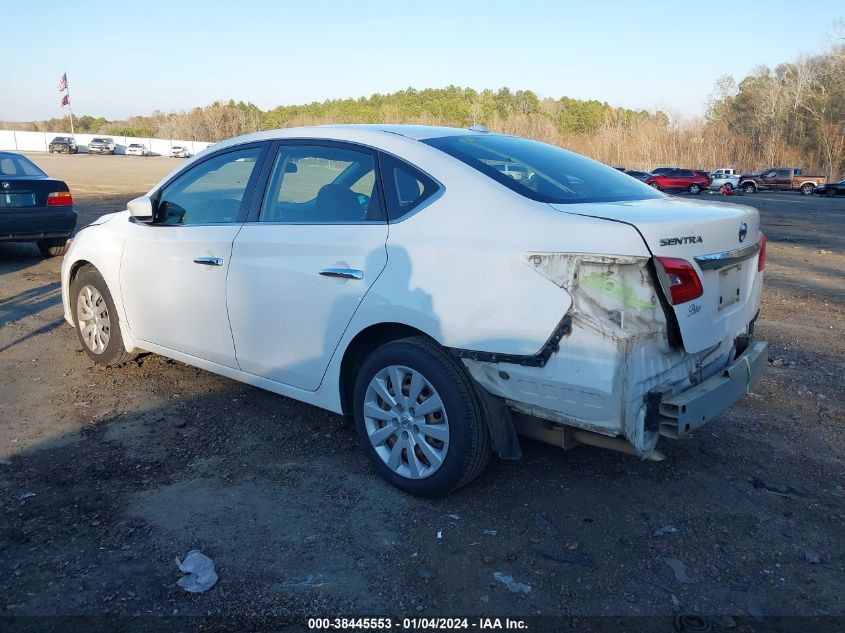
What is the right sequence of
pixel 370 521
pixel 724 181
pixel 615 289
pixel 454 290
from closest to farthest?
pixel 615 289, pixel 454 290, pixel 370 521, pixel 724 181

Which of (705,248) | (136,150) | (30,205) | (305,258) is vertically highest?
(136,150)

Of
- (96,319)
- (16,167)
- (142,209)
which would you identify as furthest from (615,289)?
(16,167)

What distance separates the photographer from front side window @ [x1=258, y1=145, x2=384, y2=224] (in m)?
3.66

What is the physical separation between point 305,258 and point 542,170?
4.38 ft

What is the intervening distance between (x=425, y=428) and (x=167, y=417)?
2.06 meters

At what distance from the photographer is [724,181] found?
41625mm

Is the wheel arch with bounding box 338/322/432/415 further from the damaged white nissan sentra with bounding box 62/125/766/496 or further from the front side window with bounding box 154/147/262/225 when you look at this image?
the front side window with bounding box 154/147/262/225

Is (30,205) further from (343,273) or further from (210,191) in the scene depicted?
(343,273)

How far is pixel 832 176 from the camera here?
55469 mm

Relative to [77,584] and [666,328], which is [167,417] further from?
[666,328]

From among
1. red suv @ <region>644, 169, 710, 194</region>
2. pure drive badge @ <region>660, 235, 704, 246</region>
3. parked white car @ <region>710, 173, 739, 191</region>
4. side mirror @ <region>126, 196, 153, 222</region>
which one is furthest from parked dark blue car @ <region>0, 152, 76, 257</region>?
parked white car @ <region>710, 173, 739, 191</region>

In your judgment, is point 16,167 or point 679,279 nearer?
point 679,279

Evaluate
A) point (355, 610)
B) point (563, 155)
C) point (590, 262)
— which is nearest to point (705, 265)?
point (590, 262)

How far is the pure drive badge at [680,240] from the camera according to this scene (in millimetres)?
2844
